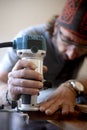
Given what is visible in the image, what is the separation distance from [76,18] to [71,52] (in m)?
0.18

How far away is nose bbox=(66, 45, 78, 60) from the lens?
124 cm

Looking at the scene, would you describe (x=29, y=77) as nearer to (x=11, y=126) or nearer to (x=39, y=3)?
(x=11, y=126)

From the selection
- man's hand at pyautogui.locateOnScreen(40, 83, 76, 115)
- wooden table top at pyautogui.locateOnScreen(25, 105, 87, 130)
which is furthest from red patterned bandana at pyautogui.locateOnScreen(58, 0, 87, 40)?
wooden table top at pyautogui.locateOnScreen(25, 105, 87, 130)

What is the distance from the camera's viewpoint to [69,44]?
4.07 feet

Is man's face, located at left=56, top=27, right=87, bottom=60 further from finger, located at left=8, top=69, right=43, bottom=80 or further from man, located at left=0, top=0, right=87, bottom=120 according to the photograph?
finger, located at left=8, top=69, right=43, bottom=80

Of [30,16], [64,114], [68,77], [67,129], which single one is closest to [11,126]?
[67,129]

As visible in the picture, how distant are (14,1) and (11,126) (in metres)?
1.63

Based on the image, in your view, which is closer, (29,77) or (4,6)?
(29,77)

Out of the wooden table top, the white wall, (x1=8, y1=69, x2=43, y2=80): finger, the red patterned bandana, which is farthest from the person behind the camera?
the white wall

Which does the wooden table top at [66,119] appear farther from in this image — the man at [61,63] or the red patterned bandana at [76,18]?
the red patterned bandana at [76,18]

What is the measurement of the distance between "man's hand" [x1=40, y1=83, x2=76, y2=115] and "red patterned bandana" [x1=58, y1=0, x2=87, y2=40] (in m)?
0.33

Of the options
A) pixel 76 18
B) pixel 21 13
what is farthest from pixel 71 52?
pixel 21 13

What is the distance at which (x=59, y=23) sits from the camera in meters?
1.24

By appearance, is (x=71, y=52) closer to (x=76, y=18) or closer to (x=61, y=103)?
(x=76, y=18)
